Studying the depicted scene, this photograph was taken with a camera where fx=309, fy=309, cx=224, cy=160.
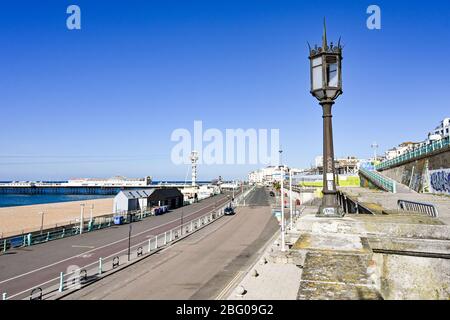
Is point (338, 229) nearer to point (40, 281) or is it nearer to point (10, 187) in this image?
point (40, 281)

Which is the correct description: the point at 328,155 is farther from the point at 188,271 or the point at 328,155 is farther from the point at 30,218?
the point at 30,218

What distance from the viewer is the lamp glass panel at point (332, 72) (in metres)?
12.7

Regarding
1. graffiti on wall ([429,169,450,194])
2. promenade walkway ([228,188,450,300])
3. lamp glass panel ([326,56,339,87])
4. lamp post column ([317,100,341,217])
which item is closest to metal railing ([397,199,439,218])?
promenade walkway ([228,188,450,300])

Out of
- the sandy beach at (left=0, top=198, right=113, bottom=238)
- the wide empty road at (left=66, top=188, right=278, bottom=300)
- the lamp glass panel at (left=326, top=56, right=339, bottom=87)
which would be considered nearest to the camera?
the lamp glass panel at (left=326, top=56, right=339, bottom=87)

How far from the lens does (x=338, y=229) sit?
9.10 metres

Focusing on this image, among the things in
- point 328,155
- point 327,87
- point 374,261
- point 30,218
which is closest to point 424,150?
point 328,155

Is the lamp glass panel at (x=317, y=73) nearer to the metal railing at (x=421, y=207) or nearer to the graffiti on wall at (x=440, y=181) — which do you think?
the metal railing at (x=421, y=207)

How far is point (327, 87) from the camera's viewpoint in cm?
1253

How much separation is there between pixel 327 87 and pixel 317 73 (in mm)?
807

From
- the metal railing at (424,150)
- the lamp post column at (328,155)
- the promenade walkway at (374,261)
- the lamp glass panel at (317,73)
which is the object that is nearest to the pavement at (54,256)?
the lamp post column at (328,155)

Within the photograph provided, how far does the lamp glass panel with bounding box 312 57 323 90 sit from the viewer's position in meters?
12.8

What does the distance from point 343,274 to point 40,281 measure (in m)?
17.5

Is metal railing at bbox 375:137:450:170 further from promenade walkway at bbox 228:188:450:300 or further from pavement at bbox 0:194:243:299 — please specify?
pavement at bbox 0:194:243:299
